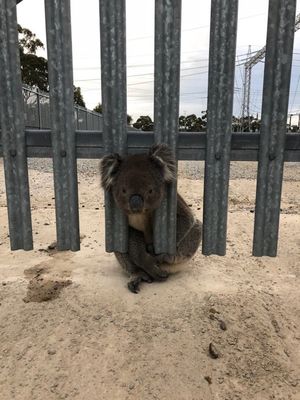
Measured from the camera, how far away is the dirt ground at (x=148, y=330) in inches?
97.7

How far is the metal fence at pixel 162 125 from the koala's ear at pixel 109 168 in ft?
0.17

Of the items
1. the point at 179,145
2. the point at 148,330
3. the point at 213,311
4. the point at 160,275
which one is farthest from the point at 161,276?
the point at 179,145

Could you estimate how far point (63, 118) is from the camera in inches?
100.0

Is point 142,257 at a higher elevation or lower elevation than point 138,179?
lower

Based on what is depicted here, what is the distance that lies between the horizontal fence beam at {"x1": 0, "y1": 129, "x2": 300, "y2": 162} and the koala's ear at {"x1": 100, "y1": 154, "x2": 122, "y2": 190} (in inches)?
2.5

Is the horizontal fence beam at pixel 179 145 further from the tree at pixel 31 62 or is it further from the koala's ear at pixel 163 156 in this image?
the tree at pixel 31 62

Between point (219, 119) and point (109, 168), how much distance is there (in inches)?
32.8

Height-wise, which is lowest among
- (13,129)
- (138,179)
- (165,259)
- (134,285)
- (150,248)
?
(134,285)

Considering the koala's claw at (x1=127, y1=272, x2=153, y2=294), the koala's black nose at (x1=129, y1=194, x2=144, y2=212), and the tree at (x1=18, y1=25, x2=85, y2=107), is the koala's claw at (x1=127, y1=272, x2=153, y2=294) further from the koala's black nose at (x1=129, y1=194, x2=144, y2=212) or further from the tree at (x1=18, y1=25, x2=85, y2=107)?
the tree at (x1=18, y1=25, x2=85, y2=107)

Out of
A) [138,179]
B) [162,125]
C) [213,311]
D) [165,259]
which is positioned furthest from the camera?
[165,259]

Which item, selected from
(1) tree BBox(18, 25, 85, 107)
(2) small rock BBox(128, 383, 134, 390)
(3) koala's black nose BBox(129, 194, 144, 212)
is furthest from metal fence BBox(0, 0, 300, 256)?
(1) tree BBox(18, 25, 85, 107)

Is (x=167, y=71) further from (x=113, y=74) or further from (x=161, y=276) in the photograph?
(x=161, y=276)

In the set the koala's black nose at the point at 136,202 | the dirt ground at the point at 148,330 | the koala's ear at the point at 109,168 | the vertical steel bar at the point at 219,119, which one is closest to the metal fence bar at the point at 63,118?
the koala's ear at the point at 109,168

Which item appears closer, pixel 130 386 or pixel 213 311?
pixel 130 386
